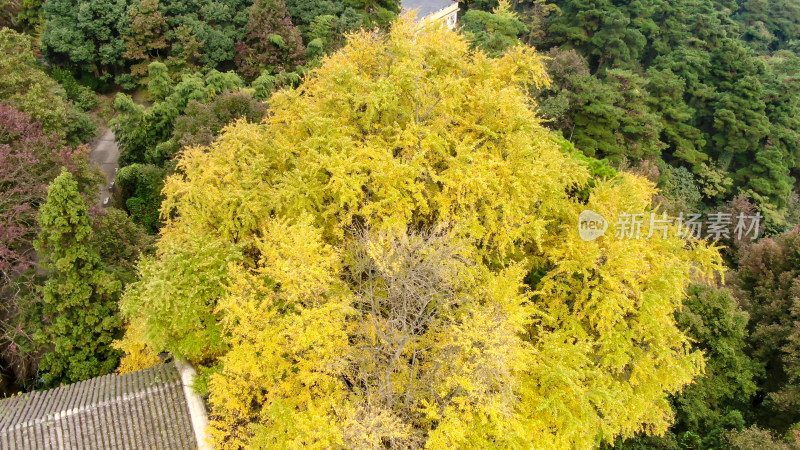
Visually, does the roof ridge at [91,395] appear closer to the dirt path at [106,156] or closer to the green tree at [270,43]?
the dirt path at [106,156]

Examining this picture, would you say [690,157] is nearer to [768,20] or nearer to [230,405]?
[768,20]

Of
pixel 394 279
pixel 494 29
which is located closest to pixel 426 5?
pixel 494 29

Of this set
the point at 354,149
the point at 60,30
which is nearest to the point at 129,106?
the point at 60,30

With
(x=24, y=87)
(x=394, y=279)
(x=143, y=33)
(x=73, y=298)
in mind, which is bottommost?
(x=73, y=298)

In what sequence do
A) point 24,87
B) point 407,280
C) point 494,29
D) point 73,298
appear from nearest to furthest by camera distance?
point 407,280 < point 73,298 < point 24,87 < point 494,29

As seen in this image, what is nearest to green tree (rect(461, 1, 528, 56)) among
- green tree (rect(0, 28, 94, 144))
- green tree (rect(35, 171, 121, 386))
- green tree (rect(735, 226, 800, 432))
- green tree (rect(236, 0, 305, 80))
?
green tree (rect(236, 0, 305, 80))

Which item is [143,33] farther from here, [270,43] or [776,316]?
[776,316]
